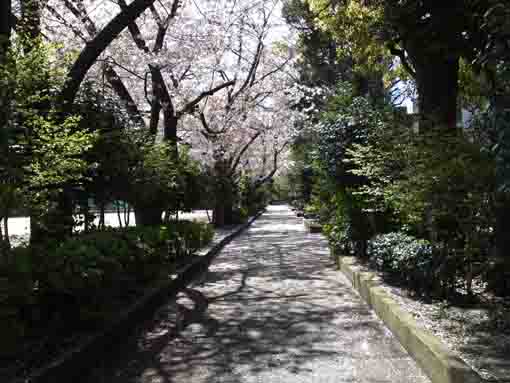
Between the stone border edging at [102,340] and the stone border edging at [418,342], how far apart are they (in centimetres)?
309

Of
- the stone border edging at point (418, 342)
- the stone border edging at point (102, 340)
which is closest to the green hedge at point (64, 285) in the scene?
the stone border edging at point (102, 340)

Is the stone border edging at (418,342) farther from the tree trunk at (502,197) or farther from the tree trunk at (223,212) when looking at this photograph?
the tree trunk at (223,212)

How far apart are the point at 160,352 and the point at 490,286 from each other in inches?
176

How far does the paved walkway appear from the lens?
15.9ft

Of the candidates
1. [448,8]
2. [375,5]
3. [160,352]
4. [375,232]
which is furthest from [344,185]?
[160,352]

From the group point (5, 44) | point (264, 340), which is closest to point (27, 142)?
point (5, 44)

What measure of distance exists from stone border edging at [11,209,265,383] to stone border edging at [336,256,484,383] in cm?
309

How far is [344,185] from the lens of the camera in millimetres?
12219

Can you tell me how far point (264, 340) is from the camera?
5969 mm

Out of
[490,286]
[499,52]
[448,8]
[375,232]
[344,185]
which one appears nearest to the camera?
[499,52]

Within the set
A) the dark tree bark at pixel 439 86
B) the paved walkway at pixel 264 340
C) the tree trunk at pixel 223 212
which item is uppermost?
the dark tree bark at pixel 439 86

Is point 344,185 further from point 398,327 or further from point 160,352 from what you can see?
point 160,352

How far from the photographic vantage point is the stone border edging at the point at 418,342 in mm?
4070

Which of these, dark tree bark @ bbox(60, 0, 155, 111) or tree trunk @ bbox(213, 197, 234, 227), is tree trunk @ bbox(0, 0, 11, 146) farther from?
tree trunk @ bbox(213, 197, 234, 227)
